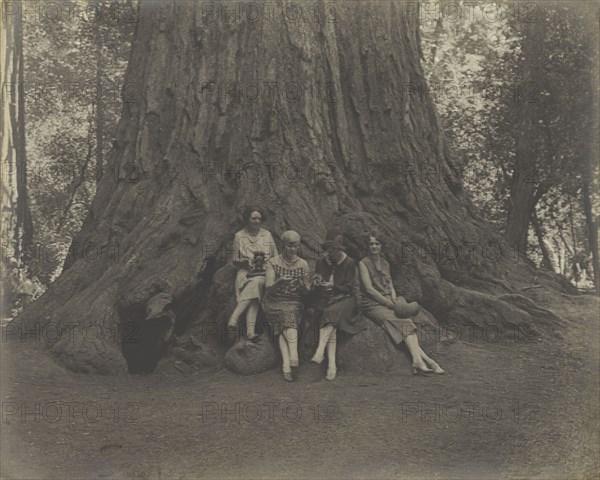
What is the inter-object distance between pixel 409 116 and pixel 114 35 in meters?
4.04

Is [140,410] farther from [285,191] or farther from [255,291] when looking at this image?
[285,191]

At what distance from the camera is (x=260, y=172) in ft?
26.9

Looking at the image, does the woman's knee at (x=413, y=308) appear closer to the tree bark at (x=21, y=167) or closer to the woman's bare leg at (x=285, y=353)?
the woman's bare leg at (x=285, y=353)

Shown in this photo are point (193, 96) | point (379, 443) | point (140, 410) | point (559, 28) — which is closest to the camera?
point (379, 443)

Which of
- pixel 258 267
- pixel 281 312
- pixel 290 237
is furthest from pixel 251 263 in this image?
pixel 281 312

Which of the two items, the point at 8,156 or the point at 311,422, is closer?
the point at 311,422

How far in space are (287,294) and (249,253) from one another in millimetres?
596

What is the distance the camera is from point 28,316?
8070mm

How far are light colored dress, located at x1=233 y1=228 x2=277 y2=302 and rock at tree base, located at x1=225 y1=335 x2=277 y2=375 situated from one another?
0.46 meters

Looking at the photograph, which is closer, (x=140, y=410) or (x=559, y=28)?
(x=140, y=410)

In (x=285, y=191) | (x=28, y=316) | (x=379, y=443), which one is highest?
(x=285, y=191)

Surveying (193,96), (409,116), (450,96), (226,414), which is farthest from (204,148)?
(450,96)
